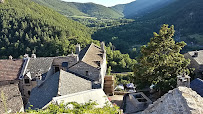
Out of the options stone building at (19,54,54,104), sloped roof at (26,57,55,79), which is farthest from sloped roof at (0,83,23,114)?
sloped roof at (26,57,55,79)

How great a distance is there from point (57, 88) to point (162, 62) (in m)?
13.9

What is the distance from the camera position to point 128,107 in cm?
2330

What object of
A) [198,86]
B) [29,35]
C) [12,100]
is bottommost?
[12,100]

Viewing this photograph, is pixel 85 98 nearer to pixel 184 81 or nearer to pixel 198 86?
pixel 184 81

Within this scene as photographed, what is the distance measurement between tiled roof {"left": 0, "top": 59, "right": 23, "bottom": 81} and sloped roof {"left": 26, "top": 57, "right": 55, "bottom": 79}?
1787mm

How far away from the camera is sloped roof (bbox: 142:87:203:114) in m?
10.6

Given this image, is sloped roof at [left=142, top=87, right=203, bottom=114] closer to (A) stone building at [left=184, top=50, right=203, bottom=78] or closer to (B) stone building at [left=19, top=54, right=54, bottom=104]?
(A) stone building at [left=184, top=50, right=203, bottom=78]

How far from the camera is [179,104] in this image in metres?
11.4

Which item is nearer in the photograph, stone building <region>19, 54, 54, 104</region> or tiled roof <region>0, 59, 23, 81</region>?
stone building <region>19, 54, 54, 104</region>

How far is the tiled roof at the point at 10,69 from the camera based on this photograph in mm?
28308

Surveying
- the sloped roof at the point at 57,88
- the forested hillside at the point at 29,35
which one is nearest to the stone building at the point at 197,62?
the sloped roof at the point at 57,88

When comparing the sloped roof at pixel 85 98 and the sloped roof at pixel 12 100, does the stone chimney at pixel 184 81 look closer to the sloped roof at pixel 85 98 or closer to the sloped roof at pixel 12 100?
the sloped roof at pixel 85 98

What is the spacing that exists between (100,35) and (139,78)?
115107 millimetres

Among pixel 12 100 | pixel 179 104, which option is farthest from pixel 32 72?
pixel 179 104
